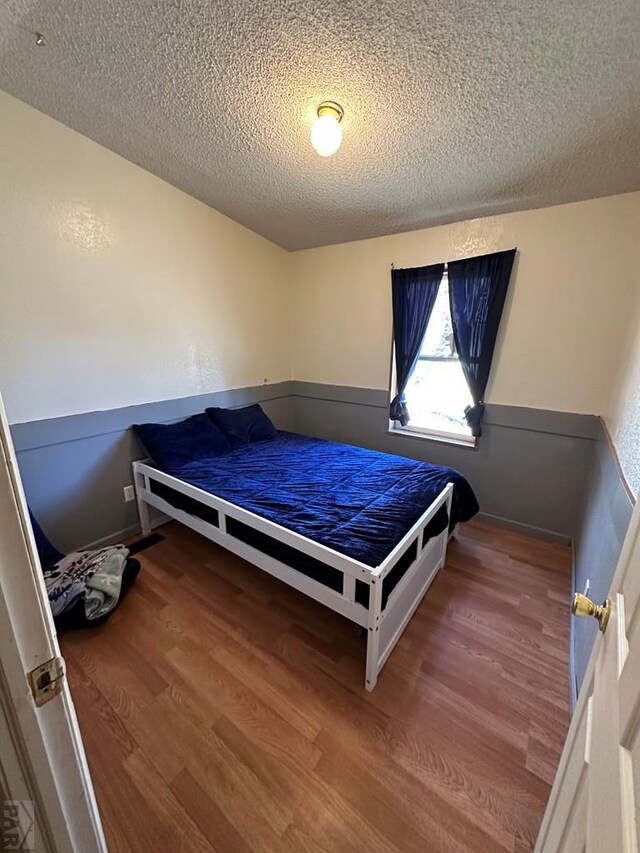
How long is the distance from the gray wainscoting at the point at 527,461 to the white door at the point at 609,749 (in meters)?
1.93

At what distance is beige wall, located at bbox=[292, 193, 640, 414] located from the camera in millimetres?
2029

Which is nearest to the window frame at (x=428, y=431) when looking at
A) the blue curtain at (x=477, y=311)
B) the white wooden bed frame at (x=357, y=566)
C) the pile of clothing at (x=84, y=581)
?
the blue curtain at (x=477, y=311)

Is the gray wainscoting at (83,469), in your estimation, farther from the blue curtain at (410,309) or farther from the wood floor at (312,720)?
the blue curtain at (410,309)

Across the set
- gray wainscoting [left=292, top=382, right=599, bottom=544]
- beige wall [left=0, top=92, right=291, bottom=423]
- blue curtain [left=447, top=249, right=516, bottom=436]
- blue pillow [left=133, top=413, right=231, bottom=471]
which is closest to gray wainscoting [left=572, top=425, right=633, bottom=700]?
gray wainscoting [left=292, top=382, right=599, bottom=544]

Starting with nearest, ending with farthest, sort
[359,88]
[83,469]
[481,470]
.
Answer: [359,88], [83,469], [481,470]

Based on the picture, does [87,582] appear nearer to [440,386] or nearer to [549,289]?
[440,386]

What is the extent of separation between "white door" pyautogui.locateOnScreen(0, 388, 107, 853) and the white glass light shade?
→ 1.66m

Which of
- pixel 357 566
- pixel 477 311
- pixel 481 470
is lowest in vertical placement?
pixel 481 470

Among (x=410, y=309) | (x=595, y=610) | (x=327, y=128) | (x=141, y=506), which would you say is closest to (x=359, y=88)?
(x=327, y=128)

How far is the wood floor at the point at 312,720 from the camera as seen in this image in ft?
3.21

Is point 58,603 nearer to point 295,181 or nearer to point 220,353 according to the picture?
point 220,353

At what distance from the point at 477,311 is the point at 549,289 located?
45 cm

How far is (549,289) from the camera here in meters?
2.22

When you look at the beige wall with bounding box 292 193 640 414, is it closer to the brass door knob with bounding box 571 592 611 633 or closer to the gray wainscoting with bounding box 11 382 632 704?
the gray wainscoting with bounding box 11 382 632 704
